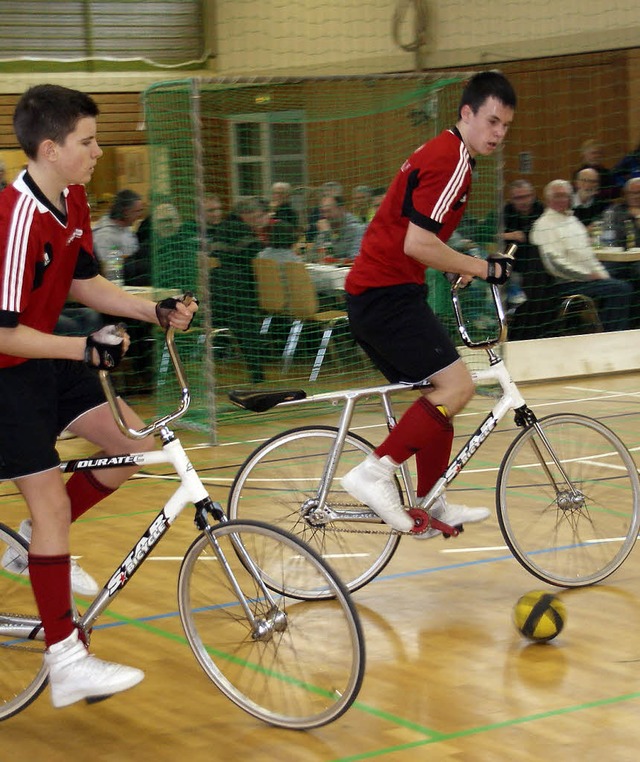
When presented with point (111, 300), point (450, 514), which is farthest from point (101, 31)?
point (111, 300)

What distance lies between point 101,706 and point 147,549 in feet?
1.91

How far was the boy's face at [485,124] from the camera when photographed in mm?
Result: 4105

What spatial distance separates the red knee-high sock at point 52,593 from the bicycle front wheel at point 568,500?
1.70 metres

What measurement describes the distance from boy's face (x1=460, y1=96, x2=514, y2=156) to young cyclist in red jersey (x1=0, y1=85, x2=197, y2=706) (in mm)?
1415

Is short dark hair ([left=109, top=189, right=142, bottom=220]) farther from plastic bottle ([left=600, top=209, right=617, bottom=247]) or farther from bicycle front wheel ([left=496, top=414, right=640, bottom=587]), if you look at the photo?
bicycle front wheel ([left=496, top=414, right=640, bottom=587])

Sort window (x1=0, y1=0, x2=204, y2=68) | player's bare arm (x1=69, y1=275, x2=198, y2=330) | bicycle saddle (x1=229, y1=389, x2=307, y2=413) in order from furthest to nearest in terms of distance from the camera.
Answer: window (x1=0, y1=0, x2=204, y2=68)
bicycle saddle (x1=229, y1=389, x2=307, y2=413)
player's bare arm (x1=69, y1=275, x2=198, y2=330)

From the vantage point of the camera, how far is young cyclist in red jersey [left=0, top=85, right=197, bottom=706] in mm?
3012

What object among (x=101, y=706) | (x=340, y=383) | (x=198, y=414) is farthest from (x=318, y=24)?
(x=101, y=706)

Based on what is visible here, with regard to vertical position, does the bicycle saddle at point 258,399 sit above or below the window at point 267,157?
below

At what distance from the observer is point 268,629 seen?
3209 mm

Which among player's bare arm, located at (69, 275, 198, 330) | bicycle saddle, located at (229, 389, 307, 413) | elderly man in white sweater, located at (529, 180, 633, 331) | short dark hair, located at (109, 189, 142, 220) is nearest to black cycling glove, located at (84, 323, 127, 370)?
player's bare arm, located at (69, 275, 198, 330)

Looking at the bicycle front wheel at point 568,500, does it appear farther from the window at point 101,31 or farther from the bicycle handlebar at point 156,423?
the window at point 101,31

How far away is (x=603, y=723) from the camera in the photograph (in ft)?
10.6

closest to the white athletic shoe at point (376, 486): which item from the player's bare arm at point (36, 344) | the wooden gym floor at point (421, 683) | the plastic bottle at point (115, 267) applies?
the wooden gym floor at point (421, 683)
